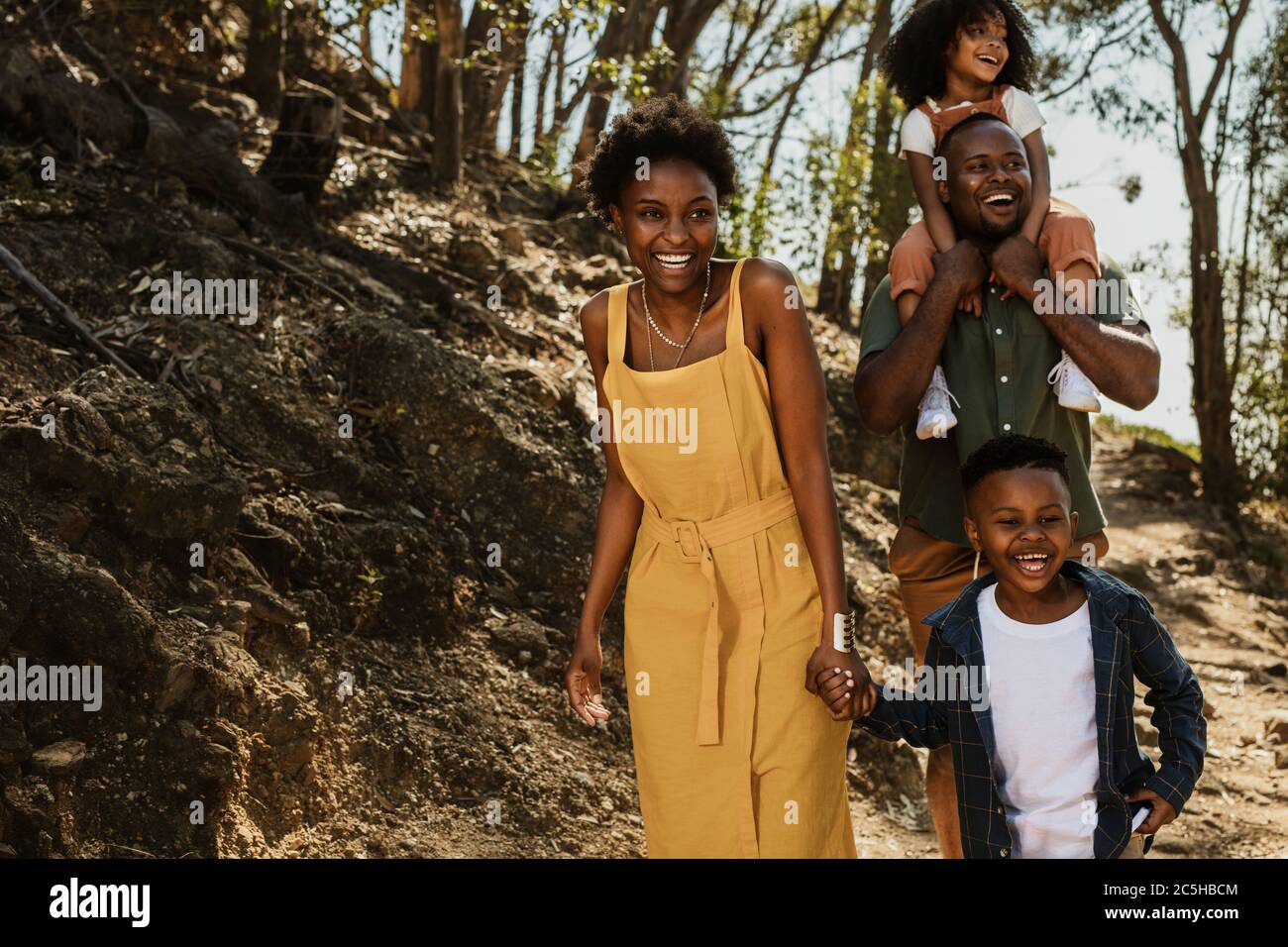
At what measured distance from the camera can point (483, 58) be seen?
11016 millimetres

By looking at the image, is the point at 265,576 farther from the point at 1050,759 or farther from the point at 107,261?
the point at 1050,759

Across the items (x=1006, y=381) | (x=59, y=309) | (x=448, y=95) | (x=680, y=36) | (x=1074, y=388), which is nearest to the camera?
(x=1074, y=388)

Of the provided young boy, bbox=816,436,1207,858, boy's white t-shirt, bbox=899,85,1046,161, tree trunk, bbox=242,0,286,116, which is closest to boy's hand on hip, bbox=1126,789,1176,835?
young boy, bbox=816,436,1207,858

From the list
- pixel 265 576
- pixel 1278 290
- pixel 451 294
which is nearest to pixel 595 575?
pixel 265 576

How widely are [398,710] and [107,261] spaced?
2.69 meters

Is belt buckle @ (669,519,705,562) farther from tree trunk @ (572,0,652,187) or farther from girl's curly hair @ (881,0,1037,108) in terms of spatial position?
tree trunk @ (572,0,652,187)

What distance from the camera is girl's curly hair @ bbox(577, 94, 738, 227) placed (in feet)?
10.1

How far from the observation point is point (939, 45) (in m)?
3.70

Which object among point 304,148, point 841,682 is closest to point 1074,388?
point 841,682

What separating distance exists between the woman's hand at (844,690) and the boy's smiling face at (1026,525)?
1.25 feet

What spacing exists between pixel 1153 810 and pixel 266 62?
8.09 meters

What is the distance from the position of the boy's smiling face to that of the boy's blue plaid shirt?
0.41 ft

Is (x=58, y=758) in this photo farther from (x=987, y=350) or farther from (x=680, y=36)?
(x=680, y=36)

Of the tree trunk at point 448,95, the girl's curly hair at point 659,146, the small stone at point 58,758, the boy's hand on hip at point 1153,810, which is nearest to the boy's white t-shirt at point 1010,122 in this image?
the girl's curly hair at point 659,146
